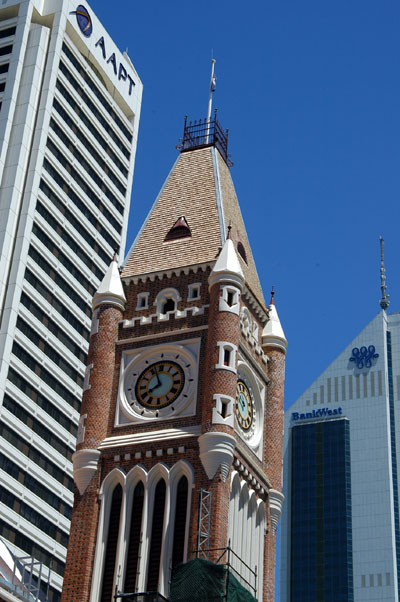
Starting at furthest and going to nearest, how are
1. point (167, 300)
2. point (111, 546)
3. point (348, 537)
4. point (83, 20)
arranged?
point (348, 537) < point (83, 20) < point (167, 300) < point (111, 546)

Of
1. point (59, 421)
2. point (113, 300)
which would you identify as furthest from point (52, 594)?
point (113, 300)

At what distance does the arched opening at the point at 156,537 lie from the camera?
5719cm

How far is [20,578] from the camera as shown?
66.1 metres

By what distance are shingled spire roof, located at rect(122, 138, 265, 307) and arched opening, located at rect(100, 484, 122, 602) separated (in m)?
13.8

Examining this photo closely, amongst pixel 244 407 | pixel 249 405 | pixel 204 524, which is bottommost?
pixel 204 524

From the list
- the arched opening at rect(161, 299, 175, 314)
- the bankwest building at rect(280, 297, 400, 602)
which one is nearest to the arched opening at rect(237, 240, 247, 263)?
the arched opening at rect(161, 299, 175, 314)

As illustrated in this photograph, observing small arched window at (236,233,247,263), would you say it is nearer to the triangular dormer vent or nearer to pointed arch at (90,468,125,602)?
the triangular dormer vent

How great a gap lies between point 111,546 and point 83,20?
77156mm

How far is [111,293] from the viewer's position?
2640 inches

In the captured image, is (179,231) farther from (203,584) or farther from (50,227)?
(50,227)

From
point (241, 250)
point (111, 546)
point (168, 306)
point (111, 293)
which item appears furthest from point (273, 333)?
point (111, 546)

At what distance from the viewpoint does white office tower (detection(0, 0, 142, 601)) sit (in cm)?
10400

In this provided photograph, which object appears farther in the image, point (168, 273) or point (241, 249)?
point (241, 249)

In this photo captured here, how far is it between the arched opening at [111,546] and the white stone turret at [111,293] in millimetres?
10959
